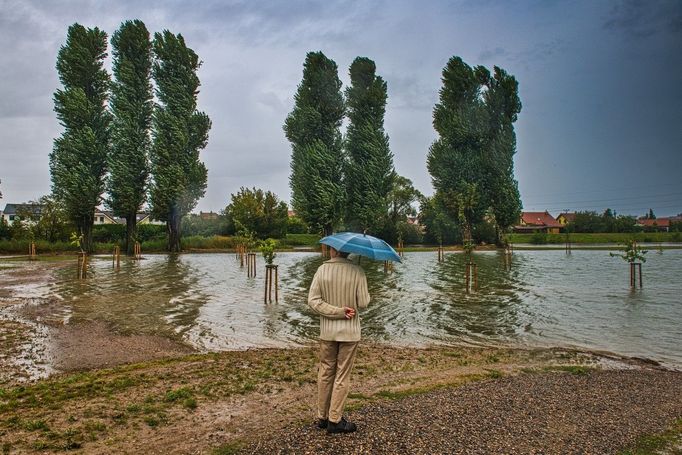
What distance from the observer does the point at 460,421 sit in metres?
5.93

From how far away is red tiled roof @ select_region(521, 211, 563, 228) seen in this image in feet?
382

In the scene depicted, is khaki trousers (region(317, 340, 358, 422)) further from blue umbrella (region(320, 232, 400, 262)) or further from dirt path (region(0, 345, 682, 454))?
blue umbrella (region(320, 232, 400, 262))

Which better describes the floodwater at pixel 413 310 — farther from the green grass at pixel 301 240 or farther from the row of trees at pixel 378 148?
the green grass at pixel 301 240

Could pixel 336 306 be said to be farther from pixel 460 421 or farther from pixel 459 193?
pixel 459 193

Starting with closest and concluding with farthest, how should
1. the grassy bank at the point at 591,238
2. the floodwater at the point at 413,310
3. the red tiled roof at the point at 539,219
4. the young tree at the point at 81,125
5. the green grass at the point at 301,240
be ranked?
the floodwater at the point at 413,310 < the young tree at the point at 81,125 < the green grass at the point at 301,240 < the grassy bank at the point at 591,238 < the red tiled roof at the point at 539,219

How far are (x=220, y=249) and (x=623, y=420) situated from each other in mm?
55546

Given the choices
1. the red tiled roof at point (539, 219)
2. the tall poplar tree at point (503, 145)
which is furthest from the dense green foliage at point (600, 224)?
the tall poplar tree at point (503, 145)

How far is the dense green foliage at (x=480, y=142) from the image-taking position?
56844 millimetres

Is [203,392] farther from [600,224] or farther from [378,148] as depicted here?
[600,224]

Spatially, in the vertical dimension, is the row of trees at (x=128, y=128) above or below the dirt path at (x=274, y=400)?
above

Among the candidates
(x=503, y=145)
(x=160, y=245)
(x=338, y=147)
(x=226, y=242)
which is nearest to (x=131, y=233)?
(x=160, y=245)

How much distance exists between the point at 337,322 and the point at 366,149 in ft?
159

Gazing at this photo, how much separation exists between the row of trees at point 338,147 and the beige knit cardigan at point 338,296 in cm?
4510

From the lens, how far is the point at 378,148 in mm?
53375
